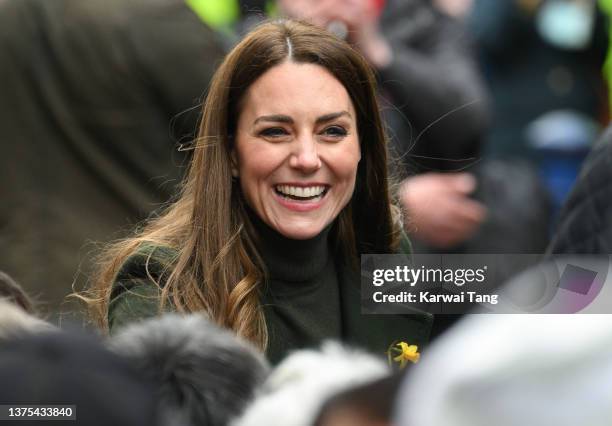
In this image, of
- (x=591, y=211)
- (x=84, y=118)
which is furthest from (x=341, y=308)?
(x=84, y=118)

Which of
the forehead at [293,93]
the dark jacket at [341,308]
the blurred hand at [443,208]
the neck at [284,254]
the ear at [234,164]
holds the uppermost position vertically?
the blurred hand at [443,208]

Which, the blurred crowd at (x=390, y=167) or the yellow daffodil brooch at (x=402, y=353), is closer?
the blurred crowd at (x=390, y=167)

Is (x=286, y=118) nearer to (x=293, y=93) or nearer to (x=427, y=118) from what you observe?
(x=293, y=93)

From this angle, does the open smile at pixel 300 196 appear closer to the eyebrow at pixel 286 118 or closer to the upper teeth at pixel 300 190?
the upper teeth at pixel 300 190

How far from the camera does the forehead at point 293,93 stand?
9.00 ft

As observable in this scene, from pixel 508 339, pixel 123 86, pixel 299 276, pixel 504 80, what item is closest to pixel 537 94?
pixel 504 80

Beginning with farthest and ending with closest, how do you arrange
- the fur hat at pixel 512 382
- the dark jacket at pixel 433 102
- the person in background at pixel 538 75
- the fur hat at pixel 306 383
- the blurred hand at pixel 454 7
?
the person in background at pixel 538 75
the blurred hand at pixel 454 7
the dark jacket at pixel 433 102
the fur hat at pixel 306 383
the fur hat at pixel 512 382

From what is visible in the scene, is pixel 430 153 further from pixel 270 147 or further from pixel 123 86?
pixel 270 147

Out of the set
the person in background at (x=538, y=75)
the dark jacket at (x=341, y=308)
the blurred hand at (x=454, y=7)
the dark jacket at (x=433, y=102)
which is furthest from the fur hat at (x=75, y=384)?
the person in background at (x=538, y=75)

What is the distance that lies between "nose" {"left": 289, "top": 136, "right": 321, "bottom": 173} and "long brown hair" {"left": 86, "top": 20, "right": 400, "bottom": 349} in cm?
18

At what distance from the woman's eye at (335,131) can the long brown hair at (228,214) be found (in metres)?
0.10

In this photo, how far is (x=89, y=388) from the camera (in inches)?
56.4

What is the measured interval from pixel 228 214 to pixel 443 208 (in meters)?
1.47

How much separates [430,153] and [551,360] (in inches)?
111
